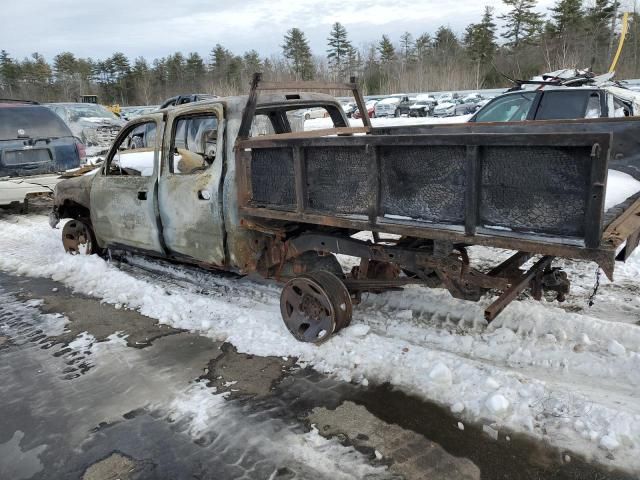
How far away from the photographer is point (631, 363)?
3.42 metres

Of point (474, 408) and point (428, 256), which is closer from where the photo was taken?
point (474, 408)

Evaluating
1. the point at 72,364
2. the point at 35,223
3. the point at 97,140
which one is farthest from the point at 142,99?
the point at 72,364

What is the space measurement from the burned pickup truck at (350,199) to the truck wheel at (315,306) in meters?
0.01

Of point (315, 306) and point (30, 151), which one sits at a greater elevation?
point (30, 151)

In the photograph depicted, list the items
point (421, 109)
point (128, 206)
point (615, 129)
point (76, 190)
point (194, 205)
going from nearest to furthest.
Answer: point (615, 129) → point (194, 205) → point (128, 206) → point (76, 190) → point (421, 109)

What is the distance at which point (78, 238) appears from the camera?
6.58 m

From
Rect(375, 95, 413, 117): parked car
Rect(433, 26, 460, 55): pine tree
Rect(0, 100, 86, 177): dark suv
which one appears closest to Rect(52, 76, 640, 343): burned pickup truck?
Rect(0, 100, 86, 177): dark suv

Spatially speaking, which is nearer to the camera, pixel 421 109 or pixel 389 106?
pixel 421 109

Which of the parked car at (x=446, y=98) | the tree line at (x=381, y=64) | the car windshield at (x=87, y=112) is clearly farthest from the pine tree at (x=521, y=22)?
the car windshield at (x=87, y=112)

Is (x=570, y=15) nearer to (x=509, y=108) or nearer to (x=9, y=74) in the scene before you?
(x=509, y=108)

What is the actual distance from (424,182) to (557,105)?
5943 mm

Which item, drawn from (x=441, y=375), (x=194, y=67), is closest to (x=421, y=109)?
(x=441, y=375)

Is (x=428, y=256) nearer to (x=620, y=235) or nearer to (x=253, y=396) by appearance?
(x=620, y=235)

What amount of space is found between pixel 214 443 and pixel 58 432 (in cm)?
103
